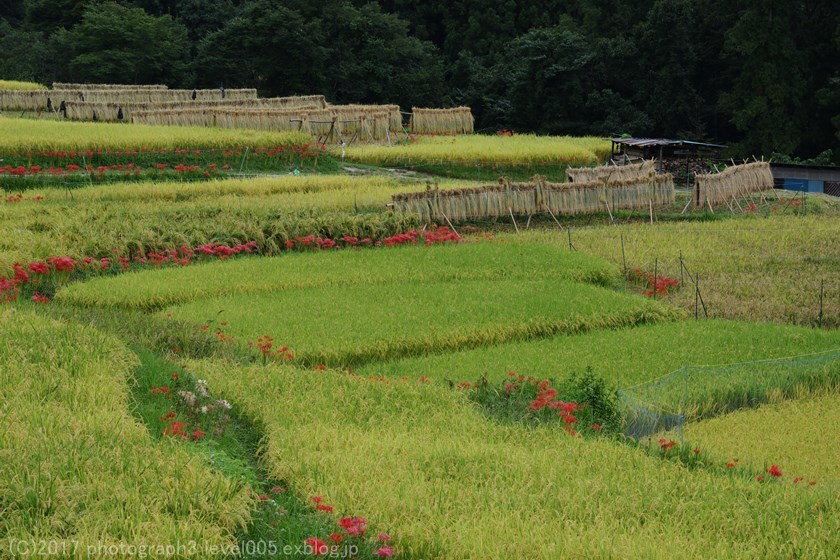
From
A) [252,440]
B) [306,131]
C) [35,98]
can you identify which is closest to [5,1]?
[35,98]

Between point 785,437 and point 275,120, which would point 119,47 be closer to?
point 275,120

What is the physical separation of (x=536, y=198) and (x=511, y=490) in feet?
65.2

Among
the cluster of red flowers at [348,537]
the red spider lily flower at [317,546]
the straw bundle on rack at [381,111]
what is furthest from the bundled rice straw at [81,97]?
the red spider lily flower at [317,546]

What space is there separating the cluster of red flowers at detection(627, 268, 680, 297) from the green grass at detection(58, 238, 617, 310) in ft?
1.45

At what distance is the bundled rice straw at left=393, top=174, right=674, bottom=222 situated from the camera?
2698 cm

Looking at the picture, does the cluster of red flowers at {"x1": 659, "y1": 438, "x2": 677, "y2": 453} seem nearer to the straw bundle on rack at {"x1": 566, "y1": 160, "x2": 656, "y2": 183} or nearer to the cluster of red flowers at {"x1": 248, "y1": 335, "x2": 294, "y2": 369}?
the cluster of red flowers at {"x1": 248, "y1": 335, "x2": 294, "y2": 369}

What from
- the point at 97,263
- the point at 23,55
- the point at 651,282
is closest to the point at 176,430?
the point at 97,263

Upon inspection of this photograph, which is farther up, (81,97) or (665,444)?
(81,97)

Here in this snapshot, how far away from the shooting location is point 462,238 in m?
25.3

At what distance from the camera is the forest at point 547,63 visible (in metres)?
50.3

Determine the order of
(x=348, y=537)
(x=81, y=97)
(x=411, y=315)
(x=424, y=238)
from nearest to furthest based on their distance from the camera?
(x=348, y=537) → (x=411, y=315) → (x=424, y=238) → (x=81, y=97)

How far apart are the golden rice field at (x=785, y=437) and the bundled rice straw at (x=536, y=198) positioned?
42.7ft

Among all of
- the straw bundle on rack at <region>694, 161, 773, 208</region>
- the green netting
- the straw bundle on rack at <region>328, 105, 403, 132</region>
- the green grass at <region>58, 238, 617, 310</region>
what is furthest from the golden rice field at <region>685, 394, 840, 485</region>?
the straw bundle on rack at <region>328, 105, 403, 132</region>

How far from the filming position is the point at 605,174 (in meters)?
32.4
